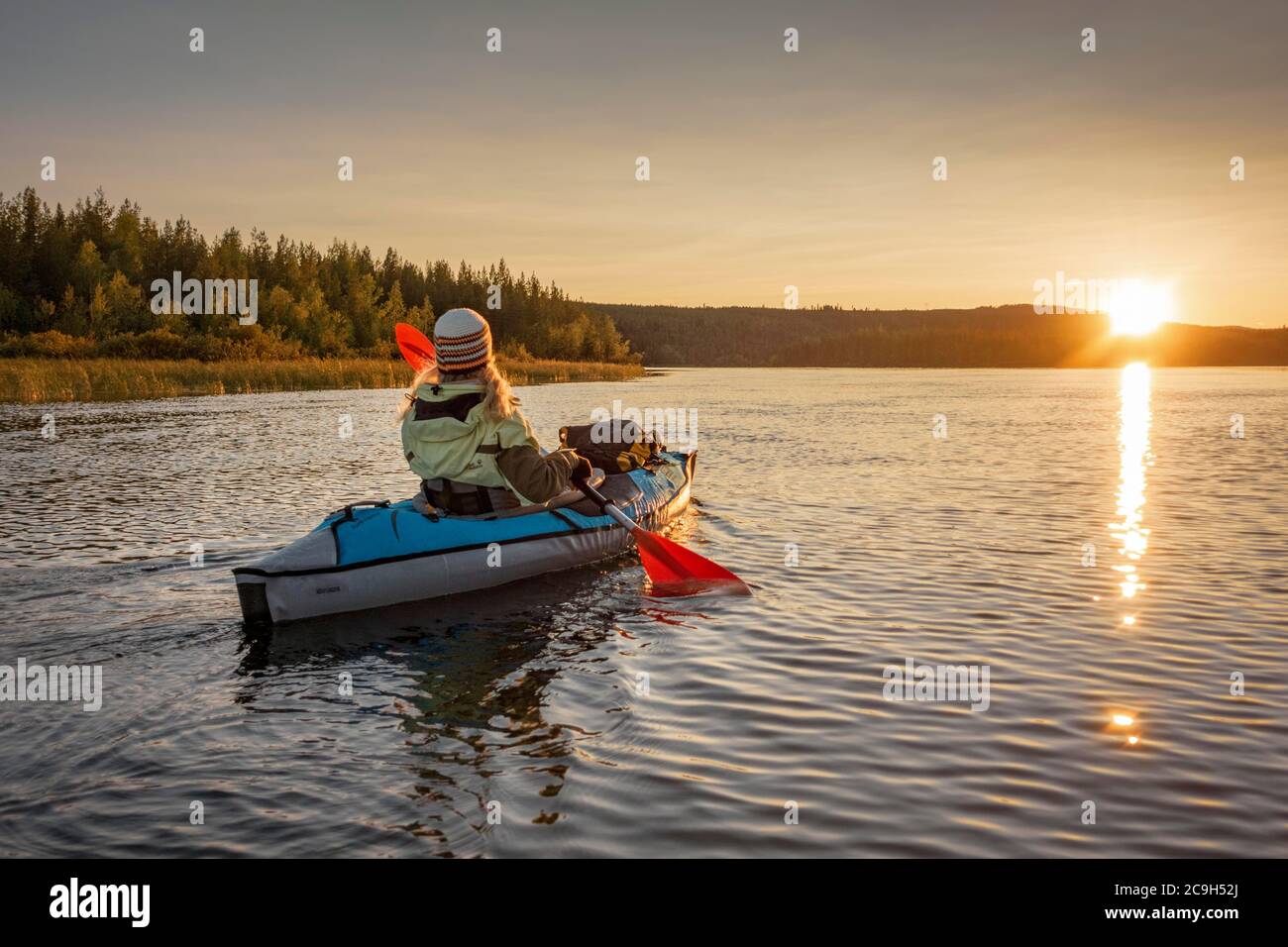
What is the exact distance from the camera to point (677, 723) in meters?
6.36

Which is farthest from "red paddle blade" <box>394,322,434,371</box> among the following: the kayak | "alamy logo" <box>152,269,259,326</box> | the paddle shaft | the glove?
"alamy logo" <box>152,269,259,326</box>

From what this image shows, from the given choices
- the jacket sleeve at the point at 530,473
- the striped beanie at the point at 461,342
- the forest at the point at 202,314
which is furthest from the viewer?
the forest at the point at 202,314

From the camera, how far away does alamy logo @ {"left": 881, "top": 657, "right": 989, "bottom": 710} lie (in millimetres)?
6703

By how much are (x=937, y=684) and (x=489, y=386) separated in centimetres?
428

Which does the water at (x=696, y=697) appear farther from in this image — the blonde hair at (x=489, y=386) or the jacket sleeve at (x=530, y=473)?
the blonde hair at (x=489, y=386)

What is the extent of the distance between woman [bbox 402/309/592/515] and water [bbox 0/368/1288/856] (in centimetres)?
102

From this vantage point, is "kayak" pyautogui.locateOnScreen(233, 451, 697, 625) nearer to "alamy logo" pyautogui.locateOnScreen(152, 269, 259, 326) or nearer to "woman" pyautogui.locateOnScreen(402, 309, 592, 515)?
"woman" pyautogui.locateOnScreen(402, 309, 592, 515)

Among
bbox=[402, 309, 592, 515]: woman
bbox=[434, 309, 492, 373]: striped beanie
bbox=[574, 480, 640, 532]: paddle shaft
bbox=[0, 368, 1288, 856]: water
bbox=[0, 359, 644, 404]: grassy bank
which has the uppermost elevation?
bbox=[0, 359, 644, 404]: grassy bank

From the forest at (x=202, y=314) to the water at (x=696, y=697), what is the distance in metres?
48.9

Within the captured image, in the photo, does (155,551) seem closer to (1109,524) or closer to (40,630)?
(40,630)

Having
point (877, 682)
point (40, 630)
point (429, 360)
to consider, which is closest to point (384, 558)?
point (429, 360)
